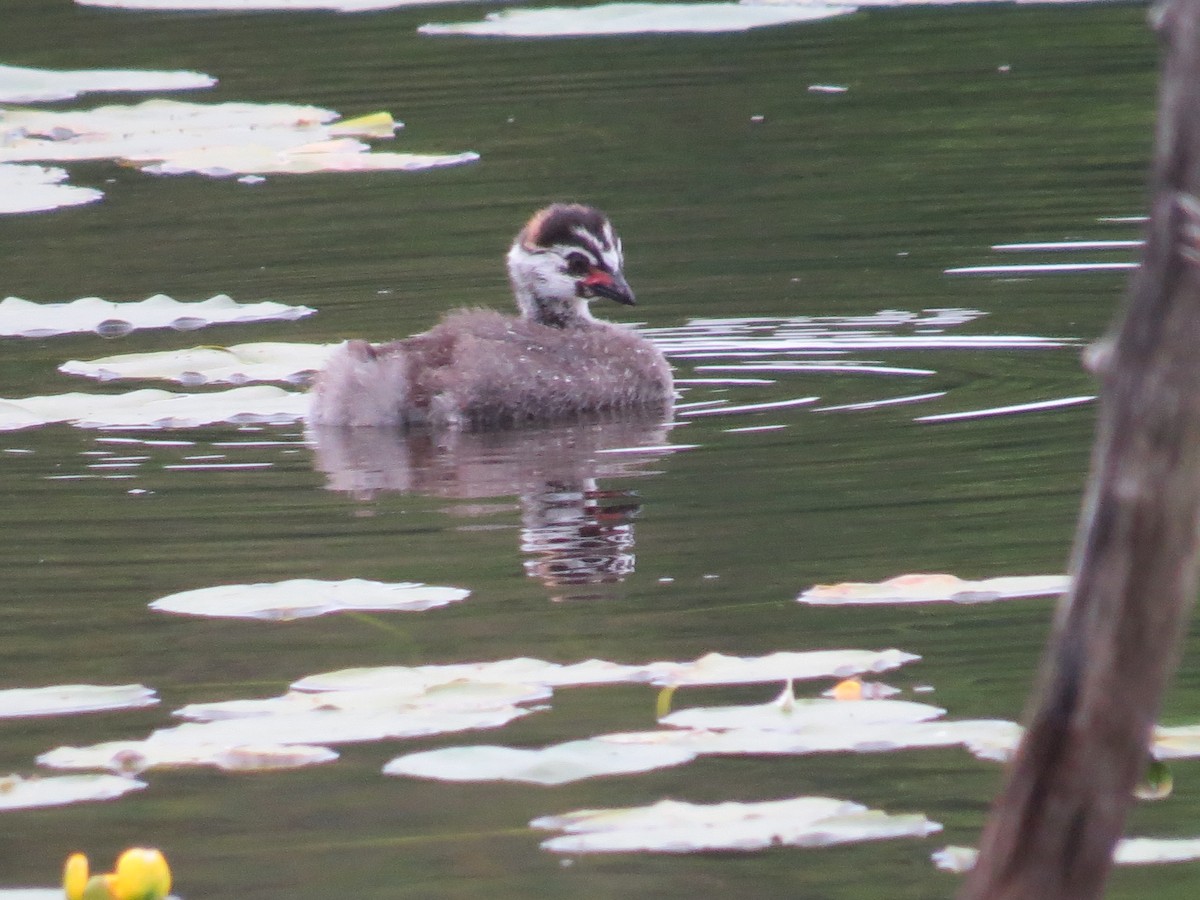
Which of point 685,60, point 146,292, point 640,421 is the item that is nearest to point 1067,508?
point 640,421

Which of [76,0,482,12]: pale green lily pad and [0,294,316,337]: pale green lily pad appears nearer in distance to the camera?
[0,294,316,337]: pale green lily pad

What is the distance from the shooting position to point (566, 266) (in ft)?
33.3

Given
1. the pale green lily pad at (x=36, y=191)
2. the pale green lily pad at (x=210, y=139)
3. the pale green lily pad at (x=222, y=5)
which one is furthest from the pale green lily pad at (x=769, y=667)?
the pale green lily pad at (x=222, y=5)

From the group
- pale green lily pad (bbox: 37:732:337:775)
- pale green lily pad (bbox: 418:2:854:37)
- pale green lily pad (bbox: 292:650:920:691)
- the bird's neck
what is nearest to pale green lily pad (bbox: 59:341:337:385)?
the bird's neck

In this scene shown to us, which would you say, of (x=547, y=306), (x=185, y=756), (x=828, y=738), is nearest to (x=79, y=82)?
(x=547, y=306)

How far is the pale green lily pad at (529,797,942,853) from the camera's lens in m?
4.37

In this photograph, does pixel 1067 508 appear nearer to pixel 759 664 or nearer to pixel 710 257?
pixel 759 664

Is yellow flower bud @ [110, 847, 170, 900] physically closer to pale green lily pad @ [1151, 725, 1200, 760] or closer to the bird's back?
pale green lily pad @ [1151, 725, 1200, 760]

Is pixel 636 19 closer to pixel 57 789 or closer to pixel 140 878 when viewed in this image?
pixel 57 789

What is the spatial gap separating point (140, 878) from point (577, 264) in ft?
21.4

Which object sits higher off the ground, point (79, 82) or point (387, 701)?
point (79, 82)

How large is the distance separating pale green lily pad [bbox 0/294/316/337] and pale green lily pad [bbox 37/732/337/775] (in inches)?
240

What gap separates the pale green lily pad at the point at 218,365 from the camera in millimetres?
10141

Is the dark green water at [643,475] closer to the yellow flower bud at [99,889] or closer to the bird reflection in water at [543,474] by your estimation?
the bird reflection in water at [543,474]
